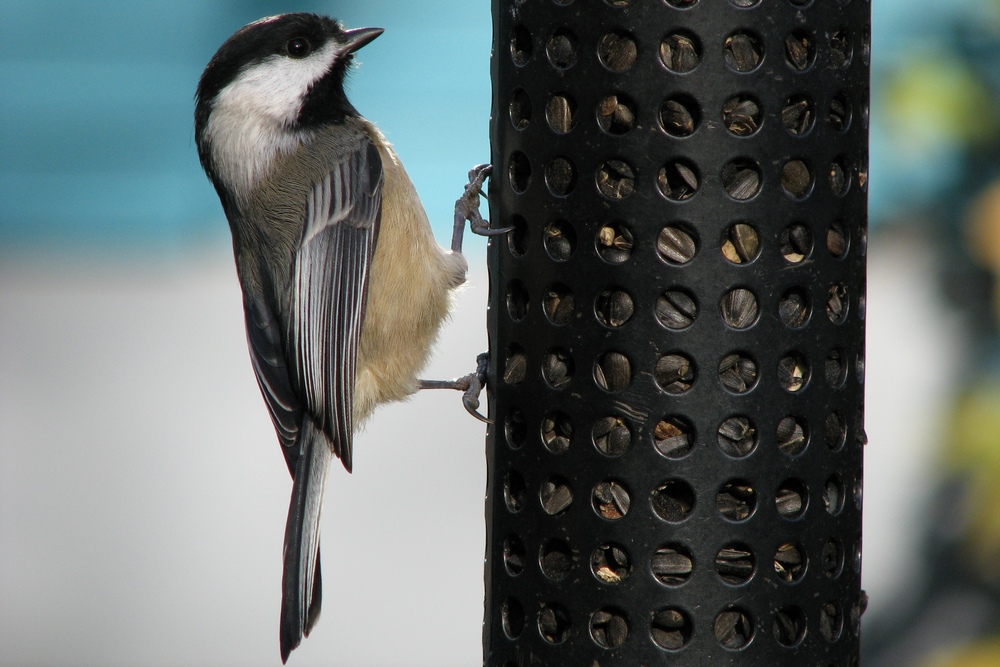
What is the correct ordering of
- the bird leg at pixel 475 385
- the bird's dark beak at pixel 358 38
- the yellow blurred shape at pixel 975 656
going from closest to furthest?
the bird leg at pixel 475 385
the bird's dark beak at pixel 358 38
the yellow blurred shape at pixel 975 656

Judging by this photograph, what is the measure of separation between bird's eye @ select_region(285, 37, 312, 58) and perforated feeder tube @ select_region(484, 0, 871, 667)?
1.04 meters

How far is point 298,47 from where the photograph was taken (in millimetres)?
2451

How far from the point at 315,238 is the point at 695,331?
1.17 metres

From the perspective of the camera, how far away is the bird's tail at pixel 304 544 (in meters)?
2.03

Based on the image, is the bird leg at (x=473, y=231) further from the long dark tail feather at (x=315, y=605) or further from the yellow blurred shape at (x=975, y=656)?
the yellow blurred shape at (x=975, y=656)

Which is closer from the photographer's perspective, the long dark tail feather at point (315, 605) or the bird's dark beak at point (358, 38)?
the long dark tail feather at point (315, 605)

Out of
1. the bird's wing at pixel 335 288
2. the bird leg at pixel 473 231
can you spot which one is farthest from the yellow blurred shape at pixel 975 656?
the bird's wing at pixel 335 288

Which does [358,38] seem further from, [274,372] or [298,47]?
[274,372]

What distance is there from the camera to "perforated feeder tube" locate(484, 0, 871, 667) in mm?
1421

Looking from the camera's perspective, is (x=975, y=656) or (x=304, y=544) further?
(x=975, y=656)

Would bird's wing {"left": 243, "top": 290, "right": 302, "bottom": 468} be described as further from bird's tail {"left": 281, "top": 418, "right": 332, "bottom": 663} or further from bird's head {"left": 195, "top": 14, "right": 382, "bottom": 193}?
bird's head {"left": 195, "top": 14, "right": 382, "bottom": 193}

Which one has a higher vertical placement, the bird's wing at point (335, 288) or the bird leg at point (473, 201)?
the bird leg at point (473, 201)

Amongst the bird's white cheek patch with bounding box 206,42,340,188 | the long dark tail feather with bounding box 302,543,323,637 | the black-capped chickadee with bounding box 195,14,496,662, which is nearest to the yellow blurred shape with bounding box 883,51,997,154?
the black-capped chickadee with bounding box 195,14,496,662

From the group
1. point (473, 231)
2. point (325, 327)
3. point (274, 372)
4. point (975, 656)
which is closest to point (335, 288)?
point (325, 327)
